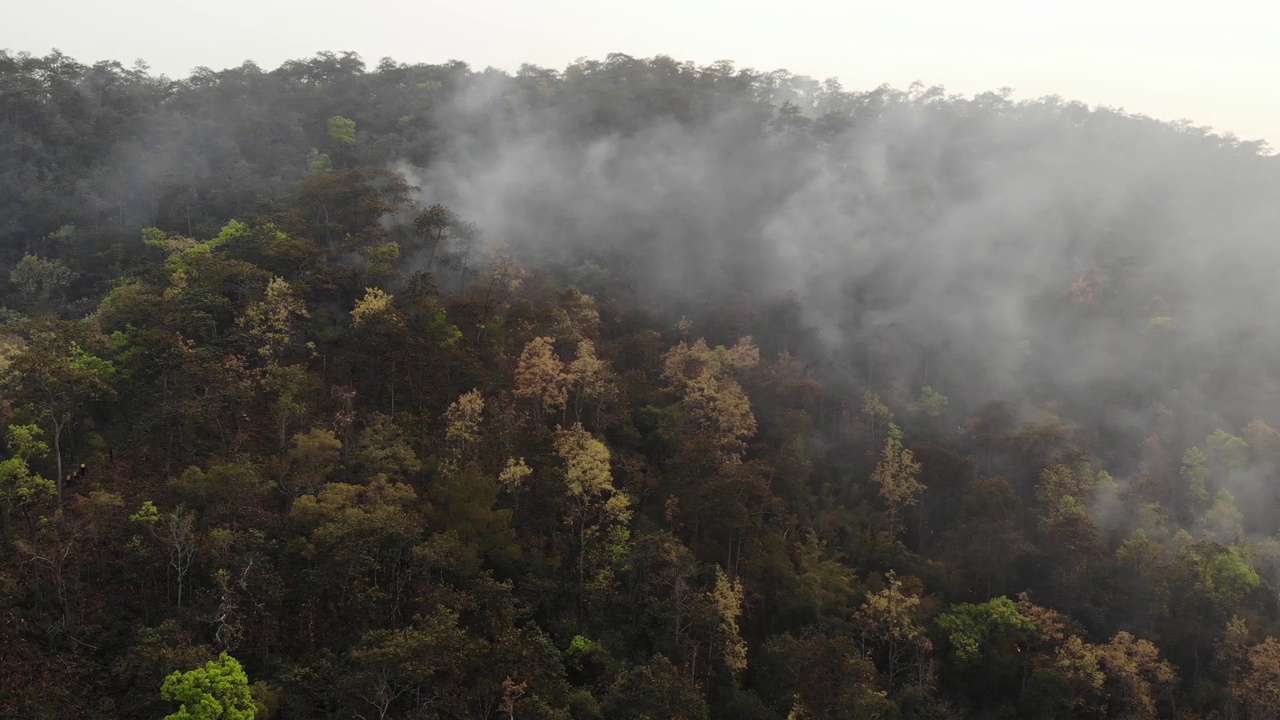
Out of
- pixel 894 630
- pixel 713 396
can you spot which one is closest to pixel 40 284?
pixel 713 396

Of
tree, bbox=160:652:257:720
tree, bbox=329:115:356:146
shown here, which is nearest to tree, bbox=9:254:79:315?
tree, bbox=329:115:356:146

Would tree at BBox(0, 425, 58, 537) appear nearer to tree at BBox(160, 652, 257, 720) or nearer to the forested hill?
the forested hill

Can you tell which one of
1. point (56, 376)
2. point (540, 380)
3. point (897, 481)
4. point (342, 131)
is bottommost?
point (897, 481)

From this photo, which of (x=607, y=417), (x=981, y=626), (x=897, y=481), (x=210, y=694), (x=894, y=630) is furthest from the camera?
(x=897, y=481)

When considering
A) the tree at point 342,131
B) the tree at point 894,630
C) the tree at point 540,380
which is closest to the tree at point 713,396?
the tree at point 540,380

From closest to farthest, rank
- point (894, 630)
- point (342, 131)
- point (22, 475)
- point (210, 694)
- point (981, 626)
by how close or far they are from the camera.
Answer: point (210, 694)
point (22, 475)
point (894, 630)
point (981, 626)
point (342, 131)

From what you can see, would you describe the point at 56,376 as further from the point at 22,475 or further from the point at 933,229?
the point at 933,229

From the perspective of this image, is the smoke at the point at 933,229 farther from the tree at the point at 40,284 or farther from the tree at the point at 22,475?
the tree at the point at 22,475
